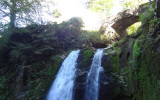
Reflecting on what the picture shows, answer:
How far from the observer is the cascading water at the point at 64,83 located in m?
5.62

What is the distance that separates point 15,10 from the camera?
9602 mm

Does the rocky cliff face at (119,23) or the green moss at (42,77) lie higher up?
the rocky cliff face at (119,23)

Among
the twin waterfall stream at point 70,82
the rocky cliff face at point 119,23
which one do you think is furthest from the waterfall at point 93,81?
the rocky cliff face at point 119,23

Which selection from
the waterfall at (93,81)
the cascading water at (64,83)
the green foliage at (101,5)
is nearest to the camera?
the waterfall at (93,81)

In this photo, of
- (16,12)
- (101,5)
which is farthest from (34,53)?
(101,5)

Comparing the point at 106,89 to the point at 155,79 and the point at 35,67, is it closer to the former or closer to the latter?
the point at 155,79

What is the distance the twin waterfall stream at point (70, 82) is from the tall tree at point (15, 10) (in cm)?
639

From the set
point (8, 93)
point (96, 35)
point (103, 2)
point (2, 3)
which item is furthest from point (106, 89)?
point (103, 2)

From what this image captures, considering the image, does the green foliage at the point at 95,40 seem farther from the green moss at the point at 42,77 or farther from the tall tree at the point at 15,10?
the tall tree at the point at 15,10

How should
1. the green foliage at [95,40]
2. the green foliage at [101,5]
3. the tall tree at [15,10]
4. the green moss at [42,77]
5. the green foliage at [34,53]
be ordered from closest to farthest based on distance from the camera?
the green moss at [42,77] < the green foliage at [34,53] < the tall tree at [15,10] < the green foliage at [95,40] < the green foliage at [101,5]

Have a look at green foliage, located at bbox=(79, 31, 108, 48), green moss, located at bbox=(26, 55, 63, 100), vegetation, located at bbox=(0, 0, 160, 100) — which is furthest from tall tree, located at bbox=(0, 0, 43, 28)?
green foliage, located at bbox=(79, 31, 108, 48)

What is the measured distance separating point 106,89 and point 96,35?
719 centimetres

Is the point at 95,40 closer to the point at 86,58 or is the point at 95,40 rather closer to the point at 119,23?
the point at 119,23

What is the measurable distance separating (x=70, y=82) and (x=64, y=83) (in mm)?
434
